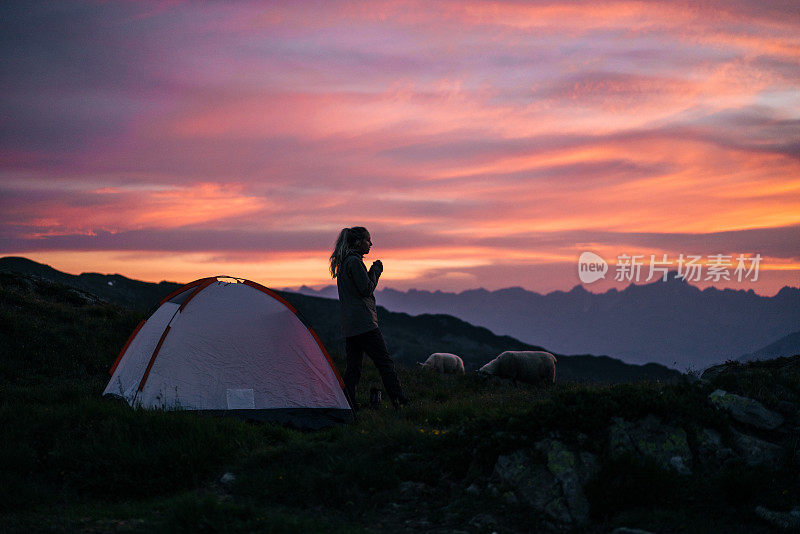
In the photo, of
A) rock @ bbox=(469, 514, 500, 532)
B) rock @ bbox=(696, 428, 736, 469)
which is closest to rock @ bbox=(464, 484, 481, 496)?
rock @ bbox=(469, 514, 500, 532)

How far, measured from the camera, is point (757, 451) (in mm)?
7895

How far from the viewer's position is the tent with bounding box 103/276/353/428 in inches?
438

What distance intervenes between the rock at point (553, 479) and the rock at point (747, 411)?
7.94 feet

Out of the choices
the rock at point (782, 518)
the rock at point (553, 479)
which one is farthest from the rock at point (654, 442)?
the rock at point (782, 518)

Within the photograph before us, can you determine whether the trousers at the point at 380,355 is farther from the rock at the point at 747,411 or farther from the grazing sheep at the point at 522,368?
Result: the grazing sheep at the point at 522,368

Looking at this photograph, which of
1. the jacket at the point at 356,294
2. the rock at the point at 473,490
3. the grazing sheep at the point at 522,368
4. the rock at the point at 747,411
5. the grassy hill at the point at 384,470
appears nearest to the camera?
the grassy hill at the point at 384,470

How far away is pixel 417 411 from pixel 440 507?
3193mm

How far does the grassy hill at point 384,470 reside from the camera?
689 centimetres

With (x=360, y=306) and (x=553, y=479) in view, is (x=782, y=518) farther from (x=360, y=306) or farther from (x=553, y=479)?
(x=360, y=306)

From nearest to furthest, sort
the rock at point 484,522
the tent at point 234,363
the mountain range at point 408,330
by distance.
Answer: the rock at point 484,522, the tent at point 234,363, the mountain range at point 408,330

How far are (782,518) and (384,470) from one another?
4656 millimetres

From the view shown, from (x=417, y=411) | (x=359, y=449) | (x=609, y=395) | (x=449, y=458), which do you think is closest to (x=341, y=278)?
(x=417, y=411)

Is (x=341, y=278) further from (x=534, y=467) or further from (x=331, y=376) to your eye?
(x=534, y=467)

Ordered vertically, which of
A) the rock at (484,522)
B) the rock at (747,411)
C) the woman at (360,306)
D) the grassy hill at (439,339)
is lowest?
the grassy hill at (439,339)
